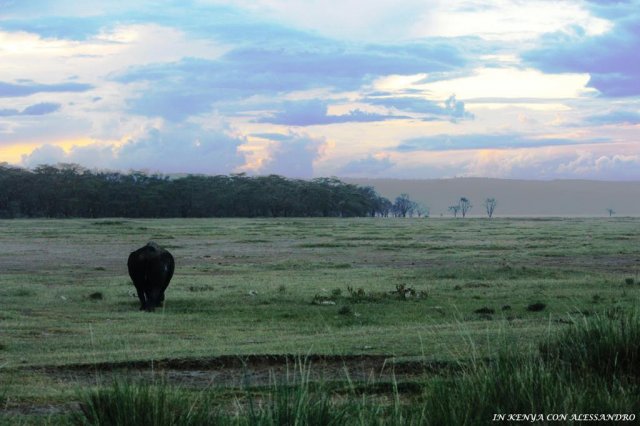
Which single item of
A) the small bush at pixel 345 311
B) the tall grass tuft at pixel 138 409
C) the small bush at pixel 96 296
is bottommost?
the small bush at pixel 96 296

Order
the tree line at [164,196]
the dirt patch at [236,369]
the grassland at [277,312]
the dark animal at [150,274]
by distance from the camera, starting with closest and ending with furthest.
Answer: the dirt patch at [236,369]
the grassland at [277,312]
the dark animal at [150,274]
the tree line at [164,196]

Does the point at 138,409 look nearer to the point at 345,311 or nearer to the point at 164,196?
the point at 345,311

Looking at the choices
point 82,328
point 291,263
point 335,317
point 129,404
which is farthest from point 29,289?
point 129,404

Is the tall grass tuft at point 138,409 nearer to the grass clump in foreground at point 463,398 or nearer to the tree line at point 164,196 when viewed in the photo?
the grass clump in foreground at point 463,398

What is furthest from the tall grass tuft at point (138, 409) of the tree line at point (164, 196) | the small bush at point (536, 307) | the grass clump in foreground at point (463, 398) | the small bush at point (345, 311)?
the tree line at point (164, 196)

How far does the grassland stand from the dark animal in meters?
0.43

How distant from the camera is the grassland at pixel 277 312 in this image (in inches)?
466

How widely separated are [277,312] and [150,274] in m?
3.36

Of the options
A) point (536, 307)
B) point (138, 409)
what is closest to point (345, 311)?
point (536, 307)

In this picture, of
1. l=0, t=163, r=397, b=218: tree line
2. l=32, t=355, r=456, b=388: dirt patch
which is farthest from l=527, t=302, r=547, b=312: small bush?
l=0, t=163, r=397, b=218: tree line

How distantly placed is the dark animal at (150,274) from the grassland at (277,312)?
428mm

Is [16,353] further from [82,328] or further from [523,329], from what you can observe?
[523,329]

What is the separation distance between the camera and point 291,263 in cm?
3472

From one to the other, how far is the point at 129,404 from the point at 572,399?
3480mm
